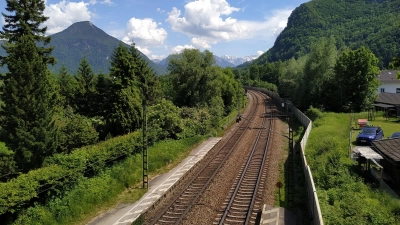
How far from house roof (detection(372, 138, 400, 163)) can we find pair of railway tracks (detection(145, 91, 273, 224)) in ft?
23.9

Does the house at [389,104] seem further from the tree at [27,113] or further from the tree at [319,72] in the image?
the tree at [27,113]

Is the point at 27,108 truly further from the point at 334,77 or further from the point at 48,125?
the point at 334,77

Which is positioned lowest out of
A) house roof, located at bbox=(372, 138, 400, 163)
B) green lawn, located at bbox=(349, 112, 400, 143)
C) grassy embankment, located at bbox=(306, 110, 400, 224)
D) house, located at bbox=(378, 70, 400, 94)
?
grassy embankment, located at bbox=(306, 110, 400, 224)

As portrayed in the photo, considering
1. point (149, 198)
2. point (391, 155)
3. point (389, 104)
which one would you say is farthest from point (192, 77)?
point (391, 155)

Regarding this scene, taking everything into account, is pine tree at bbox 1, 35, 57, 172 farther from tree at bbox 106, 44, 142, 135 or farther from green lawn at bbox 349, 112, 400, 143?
green lawn at bbox 349, 112, 400, 143

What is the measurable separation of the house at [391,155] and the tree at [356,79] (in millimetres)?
33464

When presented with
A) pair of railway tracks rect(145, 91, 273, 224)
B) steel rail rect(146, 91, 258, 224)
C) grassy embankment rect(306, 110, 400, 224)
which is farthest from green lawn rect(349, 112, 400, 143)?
steel rail rect(146, 91, 258, 224)

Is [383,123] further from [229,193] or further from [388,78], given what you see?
[388,78]

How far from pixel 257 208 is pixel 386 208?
6102 millimetres

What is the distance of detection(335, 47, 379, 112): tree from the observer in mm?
48822

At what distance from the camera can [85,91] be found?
51.0 meters

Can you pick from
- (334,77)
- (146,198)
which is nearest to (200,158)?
(146,198)

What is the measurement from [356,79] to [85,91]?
143 ft

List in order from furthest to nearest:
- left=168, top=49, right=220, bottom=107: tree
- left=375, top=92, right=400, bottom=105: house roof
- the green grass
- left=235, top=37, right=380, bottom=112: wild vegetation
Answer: left=375, top=92, right=400, bottom=105: house roof
left=235, top=37, right=380, bottom=112: wild vegetation
left=168, top=49, right=220, bottom=107: tree
the green grass
